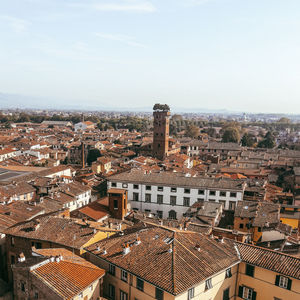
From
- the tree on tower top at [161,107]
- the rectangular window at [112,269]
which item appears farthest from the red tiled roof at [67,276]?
the tree on tower top at [161,107]

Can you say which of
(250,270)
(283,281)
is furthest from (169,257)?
(283,281)

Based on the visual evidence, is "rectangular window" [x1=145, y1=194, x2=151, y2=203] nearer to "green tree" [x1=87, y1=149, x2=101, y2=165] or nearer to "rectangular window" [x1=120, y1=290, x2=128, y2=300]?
"rectangular window" [x1=120, y1=290, x2=128, y2=300]

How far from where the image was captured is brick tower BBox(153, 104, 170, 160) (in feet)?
233

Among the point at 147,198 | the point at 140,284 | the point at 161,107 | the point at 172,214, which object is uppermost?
the point at 161,107

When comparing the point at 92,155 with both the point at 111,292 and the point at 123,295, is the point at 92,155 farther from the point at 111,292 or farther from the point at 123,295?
the point at 123,295

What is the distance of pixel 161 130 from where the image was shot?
7181 centimetres

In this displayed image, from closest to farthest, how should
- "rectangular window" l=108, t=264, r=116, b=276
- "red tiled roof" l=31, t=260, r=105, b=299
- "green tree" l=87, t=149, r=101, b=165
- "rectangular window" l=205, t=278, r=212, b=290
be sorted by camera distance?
"red tiled roof" l=31, t=260, r=105, b=299 → "rectangular window" l=205, t=278, r=212, b=290 → "rectangular window" l=108, t=264, r=116, b=276 → "green tree" l=87, t=149, r=101, b=165

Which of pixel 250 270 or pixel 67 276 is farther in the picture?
pixel 250 270

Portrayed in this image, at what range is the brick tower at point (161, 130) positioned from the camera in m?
71.1

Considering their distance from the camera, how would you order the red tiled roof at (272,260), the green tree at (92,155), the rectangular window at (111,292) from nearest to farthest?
1. the red tiled roof at (272,260)
2. the rectangular window at (111,292)
3. the green tree at (92,155)

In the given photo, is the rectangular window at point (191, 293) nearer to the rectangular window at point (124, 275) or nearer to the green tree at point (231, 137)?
the rectangular window at point (124, 275)

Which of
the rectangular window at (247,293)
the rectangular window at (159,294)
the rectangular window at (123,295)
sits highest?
the rectangular window at (159,294)

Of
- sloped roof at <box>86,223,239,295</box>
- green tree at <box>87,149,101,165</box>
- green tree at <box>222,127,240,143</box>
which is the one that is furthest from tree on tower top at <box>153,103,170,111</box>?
sloped roof at <box>86,223,239,295</box>

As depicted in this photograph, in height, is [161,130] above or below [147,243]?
above
